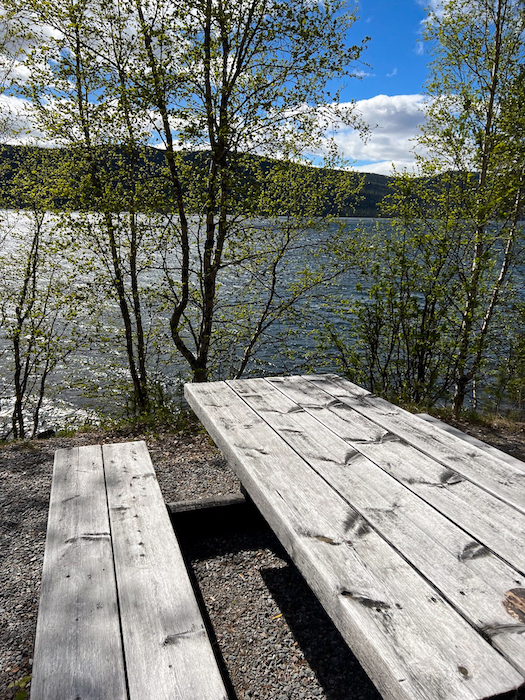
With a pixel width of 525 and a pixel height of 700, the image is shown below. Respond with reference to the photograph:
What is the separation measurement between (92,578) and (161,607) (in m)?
0.32

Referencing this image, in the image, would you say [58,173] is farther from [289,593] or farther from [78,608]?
[78,608]

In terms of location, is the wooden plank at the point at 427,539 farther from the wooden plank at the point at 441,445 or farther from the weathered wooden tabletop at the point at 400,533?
the wooden plank at the point at 441,445

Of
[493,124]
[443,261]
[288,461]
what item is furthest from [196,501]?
[493,124]

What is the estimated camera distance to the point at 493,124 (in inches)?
304

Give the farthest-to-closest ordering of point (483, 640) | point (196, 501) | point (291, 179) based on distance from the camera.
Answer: point (291, 179) < point (196, 501) < point (483, 640)

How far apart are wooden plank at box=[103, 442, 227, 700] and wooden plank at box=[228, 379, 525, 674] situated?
2.09 ft

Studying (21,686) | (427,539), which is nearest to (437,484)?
(427,539)

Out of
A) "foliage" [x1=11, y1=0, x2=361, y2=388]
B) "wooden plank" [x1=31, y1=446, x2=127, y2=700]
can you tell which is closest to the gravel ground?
"wooden plank" [x1=31, y1=446, x2=127, y2=700]

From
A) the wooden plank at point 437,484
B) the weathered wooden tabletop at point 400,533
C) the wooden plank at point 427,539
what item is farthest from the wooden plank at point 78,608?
the wooden plank at point 437,484

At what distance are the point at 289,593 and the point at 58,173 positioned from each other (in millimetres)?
6818

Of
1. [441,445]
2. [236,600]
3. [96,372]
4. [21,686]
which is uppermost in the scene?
[441,445]

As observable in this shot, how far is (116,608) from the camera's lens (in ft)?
5.41

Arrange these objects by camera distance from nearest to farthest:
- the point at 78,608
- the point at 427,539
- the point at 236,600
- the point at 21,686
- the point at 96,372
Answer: the point at 427,539, the point at 78,608, the point at 21,686, the point at 236,600, the point at 96,372

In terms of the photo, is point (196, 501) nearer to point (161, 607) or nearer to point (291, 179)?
point (161, 607)
